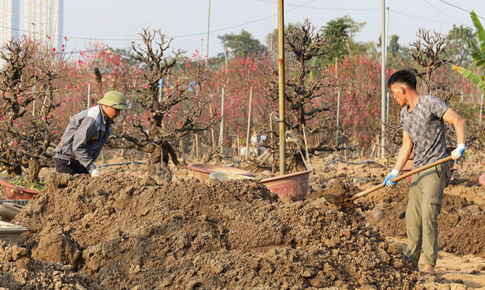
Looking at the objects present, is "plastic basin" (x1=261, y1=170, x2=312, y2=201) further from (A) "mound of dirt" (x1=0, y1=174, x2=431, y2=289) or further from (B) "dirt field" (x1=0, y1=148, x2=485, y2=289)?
(A) "mound of dirt" (x1=0, y1=174, x2=431, y2=289)

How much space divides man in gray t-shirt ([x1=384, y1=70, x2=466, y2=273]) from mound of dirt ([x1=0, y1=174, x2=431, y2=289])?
31cm

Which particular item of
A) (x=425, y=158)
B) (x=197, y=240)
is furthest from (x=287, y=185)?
(x=197, y=240)

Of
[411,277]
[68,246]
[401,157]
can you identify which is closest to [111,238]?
[68,246]

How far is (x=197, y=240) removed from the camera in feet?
11.3

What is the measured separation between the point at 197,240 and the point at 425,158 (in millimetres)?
2085

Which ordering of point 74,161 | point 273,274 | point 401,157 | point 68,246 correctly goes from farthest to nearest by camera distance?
point 74,161 → point 401,157 → point 68,246 → point 273,274

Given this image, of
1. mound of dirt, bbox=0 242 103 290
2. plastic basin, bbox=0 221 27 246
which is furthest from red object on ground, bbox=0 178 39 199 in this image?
mound of dirt, bbox=0 242 103 290

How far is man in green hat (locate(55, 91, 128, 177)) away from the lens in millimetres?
4621

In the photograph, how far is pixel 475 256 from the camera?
528 centimetres

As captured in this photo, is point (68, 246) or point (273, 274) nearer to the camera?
point (273, 274)

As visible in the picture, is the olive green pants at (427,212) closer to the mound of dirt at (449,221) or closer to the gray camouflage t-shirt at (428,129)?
the gray camouflage t-shirt at (428,129)

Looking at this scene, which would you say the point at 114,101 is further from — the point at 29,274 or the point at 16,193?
the point at 16,193

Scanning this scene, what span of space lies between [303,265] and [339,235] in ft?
2.05

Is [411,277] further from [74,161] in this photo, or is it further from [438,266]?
[74,161]
